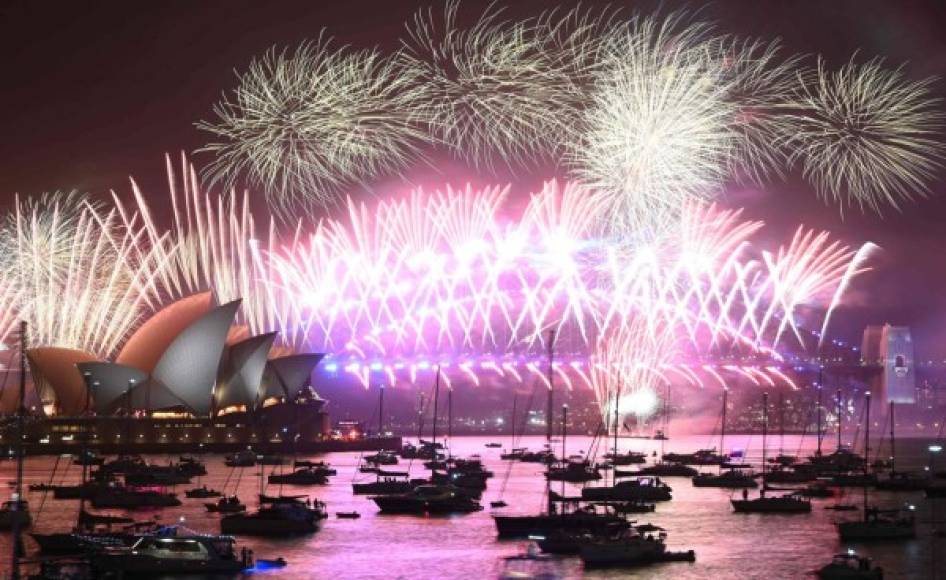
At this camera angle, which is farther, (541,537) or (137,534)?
(541,537)

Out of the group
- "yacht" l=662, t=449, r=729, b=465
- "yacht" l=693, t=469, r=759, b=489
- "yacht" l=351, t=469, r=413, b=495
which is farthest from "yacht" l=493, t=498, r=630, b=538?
"yacht" l=662, t=449, r=729, b=465

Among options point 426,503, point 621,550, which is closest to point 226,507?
point 426,503

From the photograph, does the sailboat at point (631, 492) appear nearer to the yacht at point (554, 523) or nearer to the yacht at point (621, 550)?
the yacht at point (554, 523)

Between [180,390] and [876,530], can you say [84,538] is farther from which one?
[180,390]

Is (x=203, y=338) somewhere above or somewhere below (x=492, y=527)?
above

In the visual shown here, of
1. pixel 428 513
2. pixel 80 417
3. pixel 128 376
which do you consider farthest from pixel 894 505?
pixel 80 417

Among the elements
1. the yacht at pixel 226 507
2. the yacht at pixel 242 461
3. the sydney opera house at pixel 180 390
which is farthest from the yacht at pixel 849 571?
the sydney opera house at pixel 180 390

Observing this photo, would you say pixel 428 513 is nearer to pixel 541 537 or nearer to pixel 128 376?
pixel 541 537
